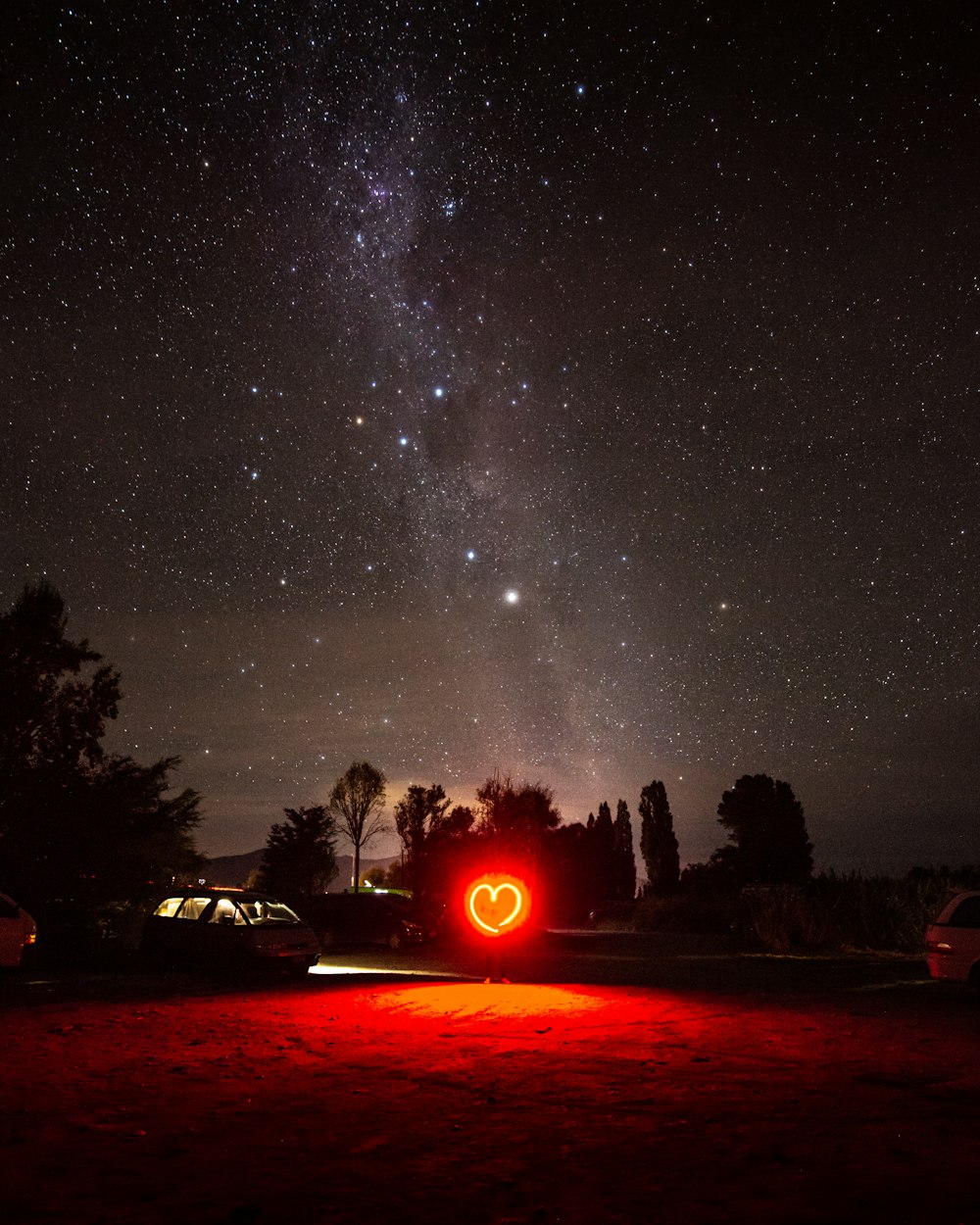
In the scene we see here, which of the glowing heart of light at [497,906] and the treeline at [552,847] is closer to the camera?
the glowing heart of light at [497,906]

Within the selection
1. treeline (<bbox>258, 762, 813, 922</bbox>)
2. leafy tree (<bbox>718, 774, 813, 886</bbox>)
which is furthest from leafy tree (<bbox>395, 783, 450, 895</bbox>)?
leafy tree (<bbox>718, 774, 813, 886</bbox>)

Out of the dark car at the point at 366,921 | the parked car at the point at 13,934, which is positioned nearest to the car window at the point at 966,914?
the dark car at the point at 366,921

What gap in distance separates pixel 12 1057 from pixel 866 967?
1591 cm

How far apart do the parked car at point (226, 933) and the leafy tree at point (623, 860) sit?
52.6 metres

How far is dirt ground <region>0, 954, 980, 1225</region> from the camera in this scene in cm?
505

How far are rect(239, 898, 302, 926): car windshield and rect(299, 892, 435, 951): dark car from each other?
23.0 feet

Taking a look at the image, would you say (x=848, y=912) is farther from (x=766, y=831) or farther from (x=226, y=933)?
(x=766, y=831)

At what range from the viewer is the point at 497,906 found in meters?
15.8

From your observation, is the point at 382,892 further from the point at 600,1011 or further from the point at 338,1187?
the point at 338,1187

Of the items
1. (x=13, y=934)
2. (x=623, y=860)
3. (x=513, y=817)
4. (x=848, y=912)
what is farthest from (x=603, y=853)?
(x=13, y=934)

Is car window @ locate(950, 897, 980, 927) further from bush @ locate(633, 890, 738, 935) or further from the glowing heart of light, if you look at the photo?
bush @ locate(633, 890, 738, 935)

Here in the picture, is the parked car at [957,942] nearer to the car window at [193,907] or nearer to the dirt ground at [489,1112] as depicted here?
the dirt ground at [489,1112]

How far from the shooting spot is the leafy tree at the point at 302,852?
58.2 metres

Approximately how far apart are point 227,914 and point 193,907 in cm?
96
